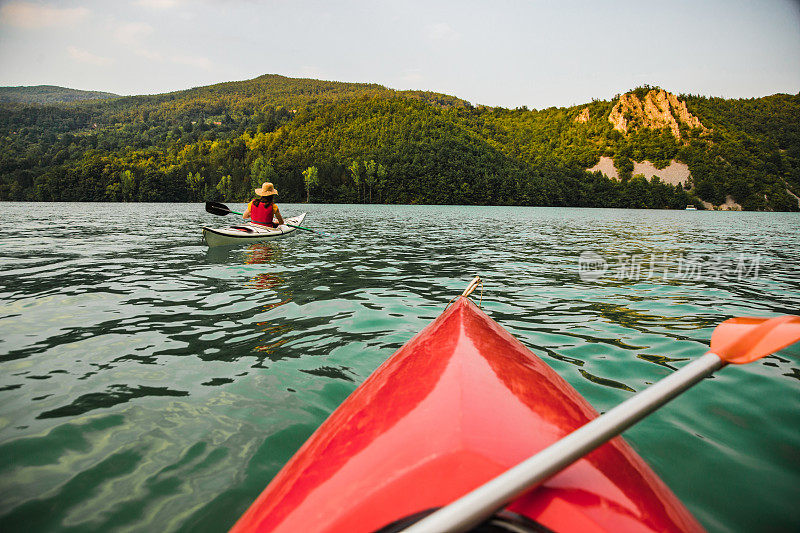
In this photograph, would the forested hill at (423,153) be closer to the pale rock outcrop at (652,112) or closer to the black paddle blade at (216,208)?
the pale rock outcrop at (652,112)

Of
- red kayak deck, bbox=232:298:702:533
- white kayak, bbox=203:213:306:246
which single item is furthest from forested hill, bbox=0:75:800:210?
red kayak deck, bbox=232:298:702:533

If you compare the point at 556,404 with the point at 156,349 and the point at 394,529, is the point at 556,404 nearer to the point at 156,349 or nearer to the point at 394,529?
the point at 394,529

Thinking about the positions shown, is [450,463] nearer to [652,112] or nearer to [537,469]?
[537,469]

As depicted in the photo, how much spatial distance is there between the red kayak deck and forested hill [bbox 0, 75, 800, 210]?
8449cm

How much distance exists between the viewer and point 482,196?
91875 millimetres

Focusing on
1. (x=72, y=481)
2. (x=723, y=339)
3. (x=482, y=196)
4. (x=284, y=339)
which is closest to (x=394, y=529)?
(x=723, y=339)

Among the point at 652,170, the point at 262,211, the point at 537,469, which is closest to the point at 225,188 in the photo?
the point at 262,211

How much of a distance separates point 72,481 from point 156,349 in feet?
7.05

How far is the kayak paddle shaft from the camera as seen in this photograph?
972 millimetres

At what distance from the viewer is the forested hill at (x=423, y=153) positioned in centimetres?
8525

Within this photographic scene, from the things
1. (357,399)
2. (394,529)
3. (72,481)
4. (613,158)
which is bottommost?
(72,481)

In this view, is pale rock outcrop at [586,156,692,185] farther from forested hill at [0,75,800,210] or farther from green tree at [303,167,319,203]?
green tree at [303,167,319,203]

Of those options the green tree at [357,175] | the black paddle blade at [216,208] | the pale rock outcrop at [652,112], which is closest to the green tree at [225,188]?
the green tree at [357,175]

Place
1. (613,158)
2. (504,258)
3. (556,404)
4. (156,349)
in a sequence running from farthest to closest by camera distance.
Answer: (613,158)
(504,258)
(156,349)
(556,404)
